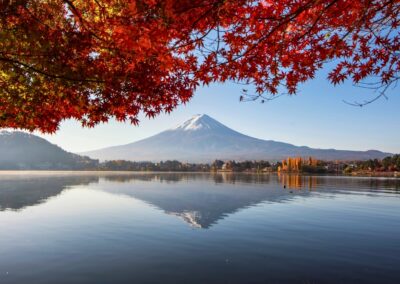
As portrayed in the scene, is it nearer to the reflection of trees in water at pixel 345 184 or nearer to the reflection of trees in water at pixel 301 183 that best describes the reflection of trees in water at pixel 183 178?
the reflection of trees in water at pixel 301 183

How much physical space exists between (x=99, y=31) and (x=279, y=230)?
20044 millimetres

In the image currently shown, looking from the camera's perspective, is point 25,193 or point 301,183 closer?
point 25,193

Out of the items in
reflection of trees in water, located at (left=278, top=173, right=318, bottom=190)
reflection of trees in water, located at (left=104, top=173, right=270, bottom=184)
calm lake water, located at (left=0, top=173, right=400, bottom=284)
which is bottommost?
reflection of trees in water, located at (left=104, top=173, right=270, bottom=184)

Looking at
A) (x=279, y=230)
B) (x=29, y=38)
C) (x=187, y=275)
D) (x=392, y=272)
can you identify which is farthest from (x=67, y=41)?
(x=279, y=230)

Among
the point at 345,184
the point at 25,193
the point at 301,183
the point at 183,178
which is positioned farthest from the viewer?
the point at 183,178

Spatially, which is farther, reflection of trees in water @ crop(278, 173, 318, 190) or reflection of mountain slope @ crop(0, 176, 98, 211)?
reflection of trees in water @ crop(278, 173, 318, 190)

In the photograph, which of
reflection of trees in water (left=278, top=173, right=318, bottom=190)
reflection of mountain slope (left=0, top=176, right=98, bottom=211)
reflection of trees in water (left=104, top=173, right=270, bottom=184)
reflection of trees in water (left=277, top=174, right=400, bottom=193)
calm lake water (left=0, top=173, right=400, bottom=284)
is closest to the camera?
calm lake water (left=0, top=173, right=400, bottom=284)

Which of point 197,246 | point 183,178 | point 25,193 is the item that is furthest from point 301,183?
point 197,246

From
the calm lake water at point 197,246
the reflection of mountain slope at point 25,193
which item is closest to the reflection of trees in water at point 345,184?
the calm lake water at point 197,246

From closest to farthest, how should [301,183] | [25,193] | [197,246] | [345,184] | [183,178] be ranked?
[197,246] → [25,193] → [345,184] → [301,183] → [183,178]

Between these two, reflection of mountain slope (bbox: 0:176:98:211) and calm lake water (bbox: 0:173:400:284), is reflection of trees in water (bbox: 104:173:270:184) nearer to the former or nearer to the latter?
reflection of mountain slope (bbox: 0:176:98:211)

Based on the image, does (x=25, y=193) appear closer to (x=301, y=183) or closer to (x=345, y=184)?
(x=301, y=183)

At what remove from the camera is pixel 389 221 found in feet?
99.3

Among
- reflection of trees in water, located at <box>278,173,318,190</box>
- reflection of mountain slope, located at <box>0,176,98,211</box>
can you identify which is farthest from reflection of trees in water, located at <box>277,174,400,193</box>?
reflection of mountain slope, located at <box>0,176,98,211</box>
